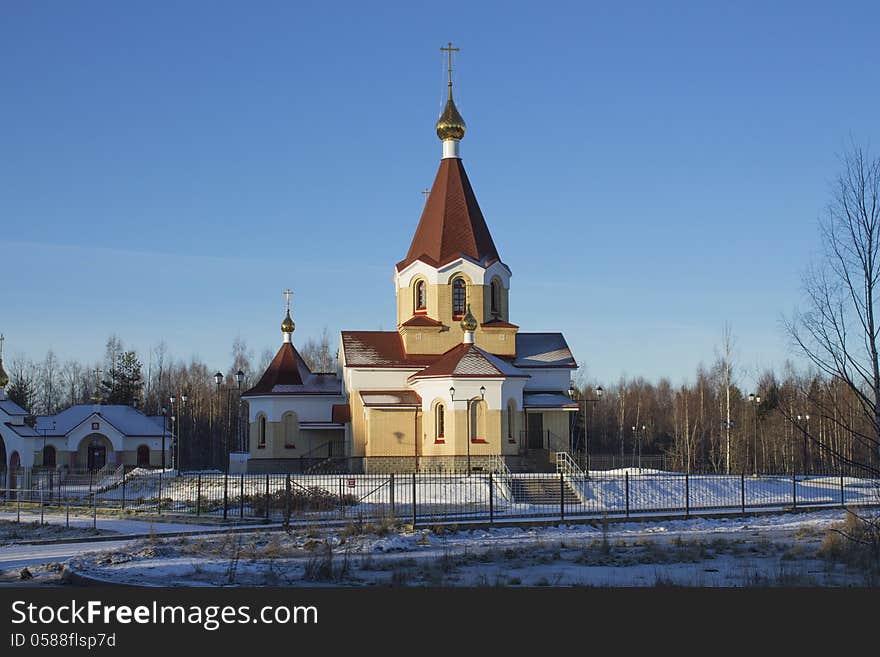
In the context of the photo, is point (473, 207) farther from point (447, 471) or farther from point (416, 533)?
point (416, 533)

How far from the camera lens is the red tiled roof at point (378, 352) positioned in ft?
128

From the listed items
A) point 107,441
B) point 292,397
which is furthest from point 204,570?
point 107,441

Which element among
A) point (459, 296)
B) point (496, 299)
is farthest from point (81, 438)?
point (496, 299)

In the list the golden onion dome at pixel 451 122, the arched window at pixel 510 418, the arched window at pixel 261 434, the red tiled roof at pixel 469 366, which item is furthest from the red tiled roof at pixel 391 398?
the golden onion dome at pixel 451 122

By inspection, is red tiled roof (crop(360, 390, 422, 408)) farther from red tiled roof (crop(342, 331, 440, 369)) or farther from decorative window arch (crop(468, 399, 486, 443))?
decorative window arch (crop(468, 399, 486, 443))

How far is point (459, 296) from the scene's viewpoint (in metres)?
39.4

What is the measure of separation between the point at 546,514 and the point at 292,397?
19.8 m

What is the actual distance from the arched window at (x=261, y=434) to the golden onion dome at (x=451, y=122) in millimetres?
14480

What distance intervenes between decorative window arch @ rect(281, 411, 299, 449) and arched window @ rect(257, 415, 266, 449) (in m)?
0.87

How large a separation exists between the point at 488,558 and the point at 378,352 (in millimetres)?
24370

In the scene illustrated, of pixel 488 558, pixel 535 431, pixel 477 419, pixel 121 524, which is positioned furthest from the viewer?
pixel 535 431

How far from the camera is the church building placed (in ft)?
116

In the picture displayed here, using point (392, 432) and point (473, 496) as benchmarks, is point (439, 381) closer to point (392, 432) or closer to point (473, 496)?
point (392, 432)

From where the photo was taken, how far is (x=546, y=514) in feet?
76.8
